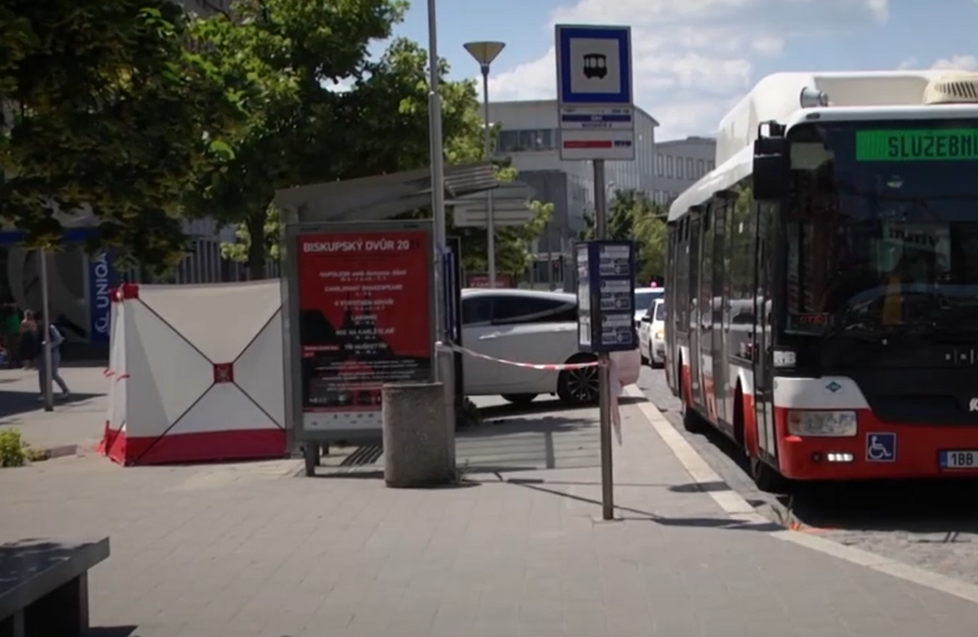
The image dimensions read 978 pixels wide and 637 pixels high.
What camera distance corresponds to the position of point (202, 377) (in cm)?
1645

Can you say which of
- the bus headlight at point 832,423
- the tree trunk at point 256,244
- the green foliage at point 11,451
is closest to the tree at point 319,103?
the tree trunk at point 256,244

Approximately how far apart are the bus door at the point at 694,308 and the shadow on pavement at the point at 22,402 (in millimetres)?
14378

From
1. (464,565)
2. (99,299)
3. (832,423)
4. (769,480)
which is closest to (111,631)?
(464,565)

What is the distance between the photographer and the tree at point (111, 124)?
7.38m

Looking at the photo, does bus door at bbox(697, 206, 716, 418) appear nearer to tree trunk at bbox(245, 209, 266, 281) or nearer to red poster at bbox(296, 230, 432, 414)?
red poster at bbox(296, 230, 432, 414)

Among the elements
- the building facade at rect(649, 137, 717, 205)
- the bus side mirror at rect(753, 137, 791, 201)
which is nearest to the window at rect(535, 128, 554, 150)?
the building facade at rect(649, 137, 717, 205)

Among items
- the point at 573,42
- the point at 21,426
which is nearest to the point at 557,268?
the point at 21,426

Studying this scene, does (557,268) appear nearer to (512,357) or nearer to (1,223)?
(512,357)

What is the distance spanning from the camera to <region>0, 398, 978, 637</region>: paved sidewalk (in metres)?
8.11

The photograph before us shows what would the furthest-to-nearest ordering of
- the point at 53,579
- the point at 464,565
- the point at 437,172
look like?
the point at 437,172 < the point at 464,565 < the point at 53,579

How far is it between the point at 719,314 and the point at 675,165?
105293 mm

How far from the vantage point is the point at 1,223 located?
830 cm

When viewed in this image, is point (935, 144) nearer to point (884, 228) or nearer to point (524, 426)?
point (884, 228)

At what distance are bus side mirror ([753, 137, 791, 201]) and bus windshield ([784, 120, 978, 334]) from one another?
0.29 m
